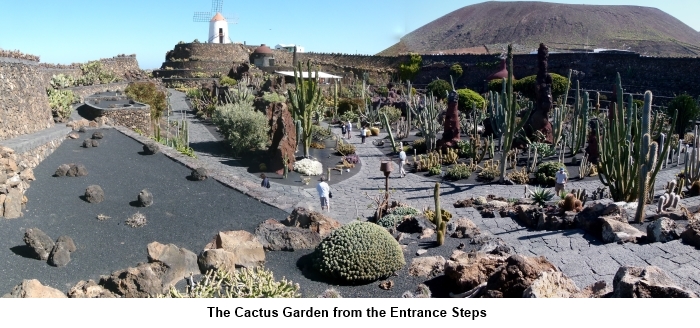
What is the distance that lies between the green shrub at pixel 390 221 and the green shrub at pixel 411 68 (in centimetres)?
3192

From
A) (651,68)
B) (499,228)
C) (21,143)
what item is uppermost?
(651,68)

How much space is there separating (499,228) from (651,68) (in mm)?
25817

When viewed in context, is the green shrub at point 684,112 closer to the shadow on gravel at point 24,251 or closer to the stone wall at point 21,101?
the stone wall at point 21,101

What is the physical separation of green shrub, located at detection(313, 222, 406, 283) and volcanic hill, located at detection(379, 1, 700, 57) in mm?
60997

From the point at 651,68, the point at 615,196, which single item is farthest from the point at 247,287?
the point at 651,68

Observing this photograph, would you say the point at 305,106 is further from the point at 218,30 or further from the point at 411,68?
the point at 218,30

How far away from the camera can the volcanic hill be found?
66.2 meters

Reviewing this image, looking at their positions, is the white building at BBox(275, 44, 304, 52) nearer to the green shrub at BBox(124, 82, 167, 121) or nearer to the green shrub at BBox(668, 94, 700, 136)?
the green shrub at BBox(124, 82, 167, 121)

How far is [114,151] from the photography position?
12.5 meters

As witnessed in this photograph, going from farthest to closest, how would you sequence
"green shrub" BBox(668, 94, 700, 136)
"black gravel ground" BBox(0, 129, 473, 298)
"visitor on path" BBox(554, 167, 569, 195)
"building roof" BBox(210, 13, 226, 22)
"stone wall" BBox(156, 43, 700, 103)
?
"building roof" BBox(210, 13, 226, 22), "stone wall" BBox(156, 43, 700, 103), "green shrub" BBox(668, 94, 700, 136), "visitor on path" BBox(554, 167, 569, 195), "black gravel ground" BBox(0, 129, 473, 298)

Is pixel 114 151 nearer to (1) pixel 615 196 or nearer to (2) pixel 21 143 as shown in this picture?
(2) pixel 21 143

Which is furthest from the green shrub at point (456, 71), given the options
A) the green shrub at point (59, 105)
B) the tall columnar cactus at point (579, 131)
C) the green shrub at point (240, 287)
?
the green shrub at point (240, 287)

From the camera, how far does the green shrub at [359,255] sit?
19.5 feet

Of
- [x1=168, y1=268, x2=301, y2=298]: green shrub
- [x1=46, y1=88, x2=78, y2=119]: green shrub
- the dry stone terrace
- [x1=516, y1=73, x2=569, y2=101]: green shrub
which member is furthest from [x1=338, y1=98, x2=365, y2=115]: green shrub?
[x1=168, y1=268, x2=301, y2=298]: green shrub
